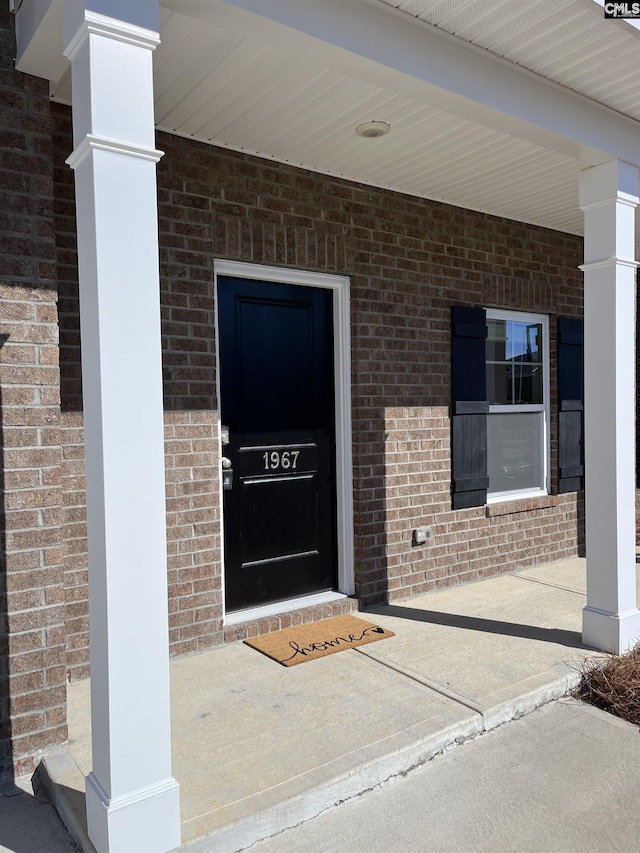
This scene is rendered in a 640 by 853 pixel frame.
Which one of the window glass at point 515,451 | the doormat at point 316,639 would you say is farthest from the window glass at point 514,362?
the doormat at point 316,639

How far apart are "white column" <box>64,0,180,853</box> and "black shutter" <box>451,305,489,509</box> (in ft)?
10.7

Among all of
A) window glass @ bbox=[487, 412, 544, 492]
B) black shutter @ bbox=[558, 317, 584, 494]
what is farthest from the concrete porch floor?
black shutter @ bbox=[558, 317, 584, 494]

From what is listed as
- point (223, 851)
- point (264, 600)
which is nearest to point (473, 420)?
point (264, 600)

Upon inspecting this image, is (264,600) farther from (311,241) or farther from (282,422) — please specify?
(311,241)

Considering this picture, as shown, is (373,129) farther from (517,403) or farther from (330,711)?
(330,711)

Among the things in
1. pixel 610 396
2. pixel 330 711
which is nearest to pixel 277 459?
pixel 330 711

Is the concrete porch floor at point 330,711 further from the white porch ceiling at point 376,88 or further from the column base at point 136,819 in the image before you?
the white porch ceiling at point 376,88

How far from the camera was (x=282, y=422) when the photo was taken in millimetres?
4176

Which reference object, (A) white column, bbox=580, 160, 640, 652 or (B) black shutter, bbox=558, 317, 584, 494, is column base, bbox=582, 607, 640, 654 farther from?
(B) black shutter, bbox=558, 317, 584, 494

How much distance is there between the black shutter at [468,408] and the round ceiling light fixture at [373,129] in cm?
165

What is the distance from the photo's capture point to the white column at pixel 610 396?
3549 millimetres

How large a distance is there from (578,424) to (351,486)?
262cm

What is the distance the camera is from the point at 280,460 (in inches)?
164

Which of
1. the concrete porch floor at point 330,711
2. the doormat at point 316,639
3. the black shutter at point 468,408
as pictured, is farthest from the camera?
the black shutter at point 468,408
